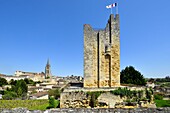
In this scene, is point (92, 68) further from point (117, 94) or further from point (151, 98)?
point (151, 98)

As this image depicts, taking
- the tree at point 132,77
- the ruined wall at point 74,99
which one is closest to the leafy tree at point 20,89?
the tree at point 132,77

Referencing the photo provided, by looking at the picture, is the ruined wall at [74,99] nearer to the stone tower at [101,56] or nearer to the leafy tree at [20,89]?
the stone tower at [101,56]

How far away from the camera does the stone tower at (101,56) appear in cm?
2056

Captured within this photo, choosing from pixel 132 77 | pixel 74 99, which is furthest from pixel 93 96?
pixel 132 77

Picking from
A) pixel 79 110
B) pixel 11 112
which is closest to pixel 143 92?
pixel 79 110

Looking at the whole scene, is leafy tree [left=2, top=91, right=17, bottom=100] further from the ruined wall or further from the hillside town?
the ruined wall

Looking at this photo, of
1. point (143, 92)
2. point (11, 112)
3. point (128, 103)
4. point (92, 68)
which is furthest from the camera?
point (92, 68)

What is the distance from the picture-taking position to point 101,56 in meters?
20.8

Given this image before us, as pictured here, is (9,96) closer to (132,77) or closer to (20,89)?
(20,89)

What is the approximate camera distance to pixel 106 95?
1750 centimetres

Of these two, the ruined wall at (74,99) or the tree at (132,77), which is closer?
the ruined wall at (74,99)

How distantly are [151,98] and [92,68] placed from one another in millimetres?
6902

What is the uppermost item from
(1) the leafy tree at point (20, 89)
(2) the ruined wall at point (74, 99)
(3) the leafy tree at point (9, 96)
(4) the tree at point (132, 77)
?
(4) the tree at point (132, 77)

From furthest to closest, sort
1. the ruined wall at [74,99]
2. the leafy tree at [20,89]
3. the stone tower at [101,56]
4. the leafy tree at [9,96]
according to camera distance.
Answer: the leafy tree at [20,89] → the leafy tree at [9,96] → the stone tower at [101,56] → the ruined wall at [74,99]
